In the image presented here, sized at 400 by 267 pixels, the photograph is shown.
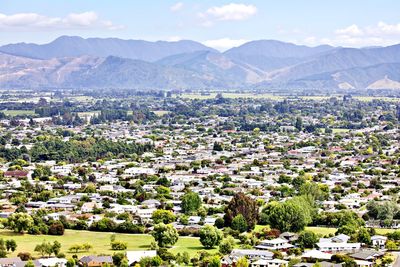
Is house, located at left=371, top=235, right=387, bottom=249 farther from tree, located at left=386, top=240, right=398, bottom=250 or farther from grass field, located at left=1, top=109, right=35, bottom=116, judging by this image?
grass field, located at left=1, top=109, right=35, bottom=116

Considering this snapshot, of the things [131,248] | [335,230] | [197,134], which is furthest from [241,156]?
[131,248]

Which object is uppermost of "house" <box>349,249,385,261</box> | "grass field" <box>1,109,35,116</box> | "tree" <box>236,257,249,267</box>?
"tree" <box>236,257,249,267</box>

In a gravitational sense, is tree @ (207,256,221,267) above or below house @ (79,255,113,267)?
above

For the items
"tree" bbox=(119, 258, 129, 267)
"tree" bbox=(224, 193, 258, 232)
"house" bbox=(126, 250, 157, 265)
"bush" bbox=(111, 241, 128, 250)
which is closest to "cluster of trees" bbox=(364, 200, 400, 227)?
"tree" bbox=(224, 193, 258, 232)

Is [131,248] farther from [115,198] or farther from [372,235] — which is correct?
[115,198]

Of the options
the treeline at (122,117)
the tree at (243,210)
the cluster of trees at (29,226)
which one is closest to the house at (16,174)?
the cluster of trees at (29,226)

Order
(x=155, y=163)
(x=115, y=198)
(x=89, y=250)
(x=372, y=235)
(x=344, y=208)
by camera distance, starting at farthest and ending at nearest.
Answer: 1. (x=155, y=163)
2. (x=115, y=198)
3. (x=344, y=208)
4. (x=372, y=235)
5. (x=89, y=250)

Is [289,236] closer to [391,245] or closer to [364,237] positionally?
[364,237]
